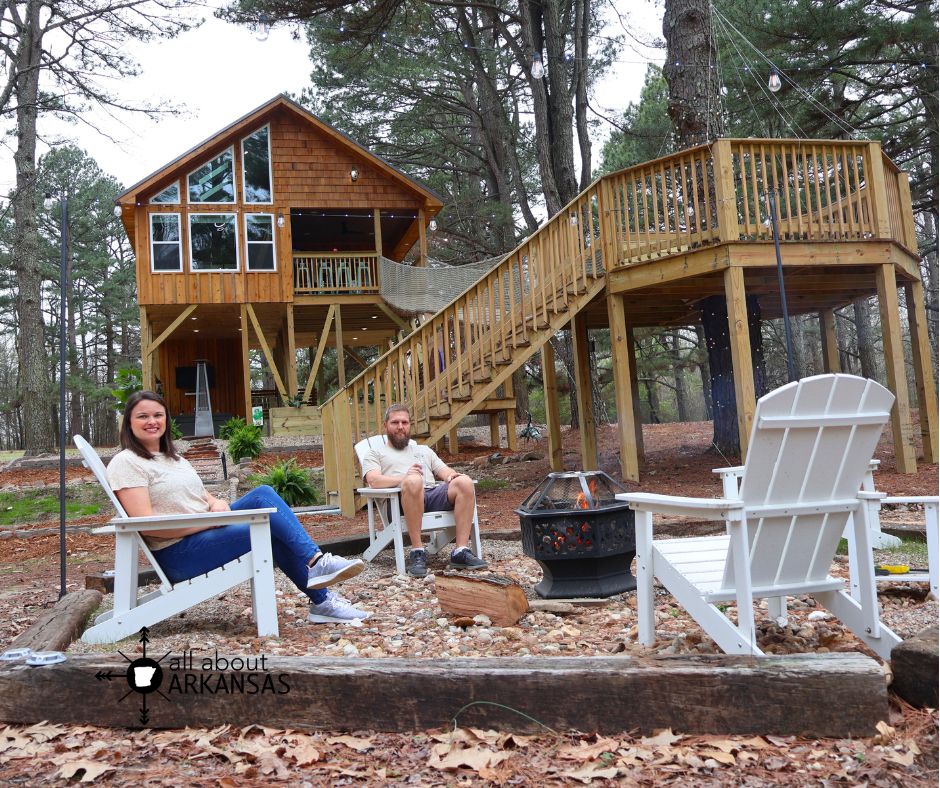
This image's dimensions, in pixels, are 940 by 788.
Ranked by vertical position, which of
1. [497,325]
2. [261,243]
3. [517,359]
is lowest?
[517,359]

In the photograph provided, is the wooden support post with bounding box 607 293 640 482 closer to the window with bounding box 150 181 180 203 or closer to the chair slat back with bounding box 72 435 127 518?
the chair slat back with bounding box 72 435 127 518

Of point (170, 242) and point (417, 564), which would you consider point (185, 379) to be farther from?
point (417, 564)

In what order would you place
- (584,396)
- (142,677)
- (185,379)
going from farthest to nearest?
(185,379), (584,396), (142,677)

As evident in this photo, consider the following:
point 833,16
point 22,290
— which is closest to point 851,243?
point 833,16

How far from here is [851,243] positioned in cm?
780

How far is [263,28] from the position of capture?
1054 cm

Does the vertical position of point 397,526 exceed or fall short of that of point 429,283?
it falls short

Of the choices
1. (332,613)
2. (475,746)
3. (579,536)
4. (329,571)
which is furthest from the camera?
(579,536)

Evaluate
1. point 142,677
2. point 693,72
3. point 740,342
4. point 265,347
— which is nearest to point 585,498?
point 142,677

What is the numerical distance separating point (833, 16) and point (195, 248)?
12.0 metres

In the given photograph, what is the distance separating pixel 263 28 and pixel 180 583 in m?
9.07

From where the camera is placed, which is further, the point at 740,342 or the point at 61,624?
the point at 740,342

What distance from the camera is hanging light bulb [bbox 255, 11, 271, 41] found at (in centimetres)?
1048

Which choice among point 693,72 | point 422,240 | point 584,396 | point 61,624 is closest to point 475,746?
point 61,624
